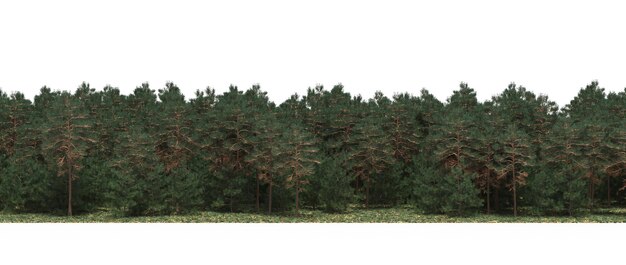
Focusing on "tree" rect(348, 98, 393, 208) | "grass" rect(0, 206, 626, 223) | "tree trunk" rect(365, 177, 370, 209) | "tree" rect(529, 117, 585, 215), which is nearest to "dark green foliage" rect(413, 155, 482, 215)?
"grass" rect(0, 206, 626, 223)

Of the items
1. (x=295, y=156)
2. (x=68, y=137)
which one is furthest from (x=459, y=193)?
(x=68, y=137)

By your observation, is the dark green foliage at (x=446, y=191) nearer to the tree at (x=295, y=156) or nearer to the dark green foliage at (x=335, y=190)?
the dark green foliage at (x=335, y=190)

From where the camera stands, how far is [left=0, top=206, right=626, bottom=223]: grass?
6881cm

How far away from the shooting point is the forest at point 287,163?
73562 mm

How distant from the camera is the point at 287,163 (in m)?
72.2

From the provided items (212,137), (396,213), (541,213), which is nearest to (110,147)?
(212,137)

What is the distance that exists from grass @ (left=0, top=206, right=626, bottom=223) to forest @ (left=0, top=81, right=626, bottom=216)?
5.35ft

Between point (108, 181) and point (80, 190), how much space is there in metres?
3.51

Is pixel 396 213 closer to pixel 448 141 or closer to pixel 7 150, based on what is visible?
pixel 448 141

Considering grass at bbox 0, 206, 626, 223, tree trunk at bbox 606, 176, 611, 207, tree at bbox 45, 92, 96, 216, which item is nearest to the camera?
grass at bbox 0, 206, 626, 223

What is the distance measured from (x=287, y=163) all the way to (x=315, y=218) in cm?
663

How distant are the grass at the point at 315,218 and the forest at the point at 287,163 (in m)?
1.63

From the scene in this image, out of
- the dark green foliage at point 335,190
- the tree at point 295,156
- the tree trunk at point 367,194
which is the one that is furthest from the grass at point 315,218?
the tree trunk at point 367,194

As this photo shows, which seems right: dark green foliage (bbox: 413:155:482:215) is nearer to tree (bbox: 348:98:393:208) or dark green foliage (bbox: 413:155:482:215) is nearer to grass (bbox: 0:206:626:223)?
grass (bbox: 0:206:626:223)
